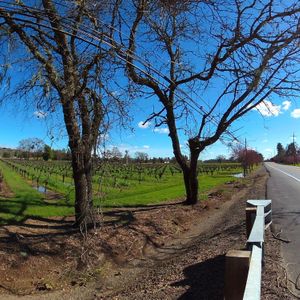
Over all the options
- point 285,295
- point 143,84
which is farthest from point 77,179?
point 285,295

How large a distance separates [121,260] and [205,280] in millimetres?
3684

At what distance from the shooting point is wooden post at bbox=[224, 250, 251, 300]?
363 centimetres

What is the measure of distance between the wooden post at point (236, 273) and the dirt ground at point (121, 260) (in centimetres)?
225

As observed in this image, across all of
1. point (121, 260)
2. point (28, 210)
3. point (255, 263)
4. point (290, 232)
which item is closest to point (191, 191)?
point (28, 210)

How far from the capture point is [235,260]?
144 inches

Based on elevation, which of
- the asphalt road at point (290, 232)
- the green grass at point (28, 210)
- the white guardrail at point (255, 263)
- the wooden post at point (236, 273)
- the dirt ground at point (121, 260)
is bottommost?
the dirt ground at point (121, 260)

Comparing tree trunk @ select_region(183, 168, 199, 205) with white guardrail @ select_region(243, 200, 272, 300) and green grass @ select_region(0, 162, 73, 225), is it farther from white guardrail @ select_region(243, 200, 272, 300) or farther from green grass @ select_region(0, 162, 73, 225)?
white guardrail @ select_region(243, 200, 272, 300)

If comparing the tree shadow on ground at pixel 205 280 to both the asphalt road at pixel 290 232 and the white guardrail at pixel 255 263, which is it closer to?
the asphalt road at pixel 290 232

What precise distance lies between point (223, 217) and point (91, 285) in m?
7.77

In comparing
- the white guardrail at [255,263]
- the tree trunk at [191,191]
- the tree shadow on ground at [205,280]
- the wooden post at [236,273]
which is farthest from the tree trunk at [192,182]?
the wooden post at [236,273]

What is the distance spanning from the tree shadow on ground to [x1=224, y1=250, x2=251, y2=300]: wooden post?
102 inches

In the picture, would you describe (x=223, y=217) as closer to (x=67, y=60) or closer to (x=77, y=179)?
(x=77, y=179)

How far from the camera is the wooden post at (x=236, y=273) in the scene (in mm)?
3627

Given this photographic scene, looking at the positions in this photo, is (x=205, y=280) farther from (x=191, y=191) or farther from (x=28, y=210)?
(x=191, y=191)
